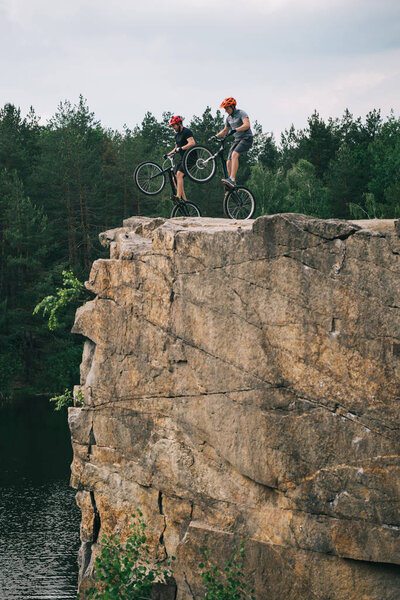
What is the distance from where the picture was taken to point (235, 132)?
14.8 metres

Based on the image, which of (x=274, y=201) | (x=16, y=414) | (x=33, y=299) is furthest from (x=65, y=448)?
(x=274, y=201)

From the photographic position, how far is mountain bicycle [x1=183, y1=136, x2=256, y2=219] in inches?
592

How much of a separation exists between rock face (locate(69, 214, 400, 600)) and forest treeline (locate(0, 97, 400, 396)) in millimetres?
23441

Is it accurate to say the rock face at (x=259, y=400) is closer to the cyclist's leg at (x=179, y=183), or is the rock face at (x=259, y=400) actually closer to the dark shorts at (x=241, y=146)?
the dark shorts at (x=241, y=146)

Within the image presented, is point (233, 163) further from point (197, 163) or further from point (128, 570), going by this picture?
point (128, 570)

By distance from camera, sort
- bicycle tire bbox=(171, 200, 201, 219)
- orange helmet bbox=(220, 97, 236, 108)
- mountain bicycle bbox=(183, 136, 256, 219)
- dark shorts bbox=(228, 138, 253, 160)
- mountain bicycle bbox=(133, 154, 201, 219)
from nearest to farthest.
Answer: orange helmet bbox=(220, 97, 236, 108)
dark shorts bbox=(228, 138, 253, 160)
mountain bicycle bbox=(183, 136, 256, 219)
bicycle tire bbox=(171, 200, 201, 219)
mountain bicycle bbox=(133, 154, 201, 219)

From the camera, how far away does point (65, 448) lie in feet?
103

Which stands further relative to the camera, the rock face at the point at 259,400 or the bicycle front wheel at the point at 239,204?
the bicycle front wheel at the point at 239,204

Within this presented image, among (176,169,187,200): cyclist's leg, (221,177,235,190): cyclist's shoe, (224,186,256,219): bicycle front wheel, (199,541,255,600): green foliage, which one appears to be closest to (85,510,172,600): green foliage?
(199,541,255,600): green foliage

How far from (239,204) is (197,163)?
54.1 inches

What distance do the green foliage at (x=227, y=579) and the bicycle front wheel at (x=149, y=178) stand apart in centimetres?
829

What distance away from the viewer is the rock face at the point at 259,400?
35.4 ft

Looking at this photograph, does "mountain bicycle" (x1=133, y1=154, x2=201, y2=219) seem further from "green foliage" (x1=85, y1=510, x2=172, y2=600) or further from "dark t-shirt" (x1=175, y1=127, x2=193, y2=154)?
"green foliage" (x1=85, y1=510, x2=172, y2=600)

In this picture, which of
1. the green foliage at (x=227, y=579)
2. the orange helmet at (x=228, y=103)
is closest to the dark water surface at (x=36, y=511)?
the green foliage at (x=227, y=579)
